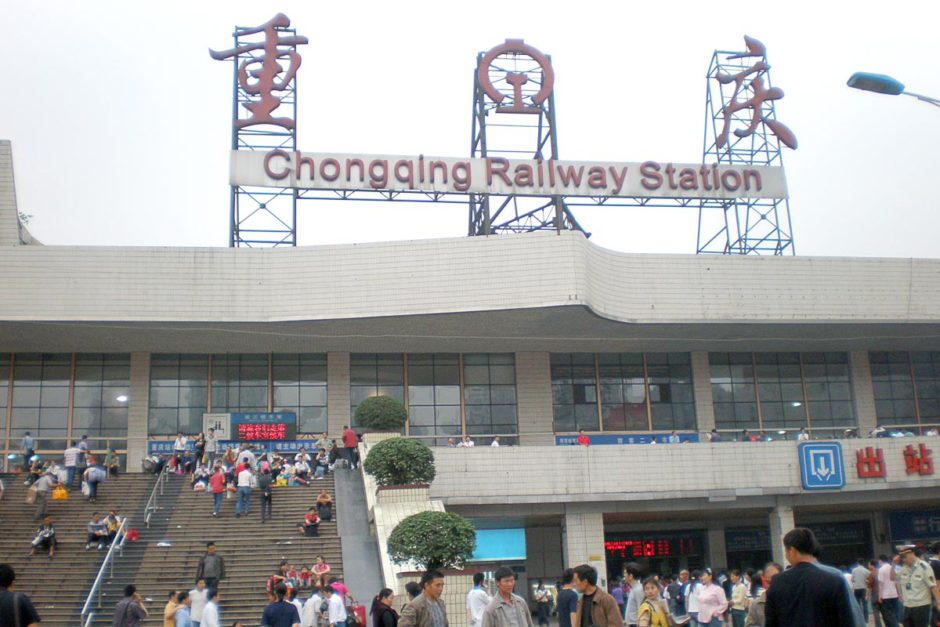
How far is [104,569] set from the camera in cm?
2216

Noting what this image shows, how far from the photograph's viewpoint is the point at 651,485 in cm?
2991

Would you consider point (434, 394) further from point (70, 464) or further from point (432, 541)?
point (432, 541)

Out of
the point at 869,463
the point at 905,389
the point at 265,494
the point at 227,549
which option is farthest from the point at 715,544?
the point at 227,549

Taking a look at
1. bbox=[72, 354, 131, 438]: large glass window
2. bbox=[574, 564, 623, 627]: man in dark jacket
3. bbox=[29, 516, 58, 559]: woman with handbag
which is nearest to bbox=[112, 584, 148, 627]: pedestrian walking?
bbox=[574, 564, 623, 627]: man in dark jacket

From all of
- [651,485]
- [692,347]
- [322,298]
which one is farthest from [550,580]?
[322,298]

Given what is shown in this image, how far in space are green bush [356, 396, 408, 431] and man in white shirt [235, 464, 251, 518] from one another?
4339mm

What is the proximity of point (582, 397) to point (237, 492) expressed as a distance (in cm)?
1347

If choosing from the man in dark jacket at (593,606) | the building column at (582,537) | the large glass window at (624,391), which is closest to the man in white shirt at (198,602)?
the man in dark jacket at (593,606)

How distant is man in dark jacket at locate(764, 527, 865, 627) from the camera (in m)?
6.32

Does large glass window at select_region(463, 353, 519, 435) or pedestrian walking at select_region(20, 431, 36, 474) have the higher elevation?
large glass window at select_region(463, 353, 519, 435)

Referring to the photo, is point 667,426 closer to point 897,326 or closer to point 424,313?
point 897,326

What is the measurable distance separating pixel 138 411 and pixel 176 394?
1.27 meters

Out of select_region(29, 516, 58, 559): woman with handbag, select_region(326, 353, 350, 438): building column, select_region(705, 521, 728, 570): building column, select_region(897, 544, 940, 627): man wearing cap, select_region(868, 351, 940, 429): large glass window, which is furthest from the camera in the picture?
select_region(868, 351, 940, 429): large glass window

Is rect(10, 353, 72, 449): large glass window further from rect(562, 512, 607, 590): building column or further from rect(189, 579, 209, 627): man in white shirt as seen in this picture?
rect(189, 579, 209, 627): man in white shirt
